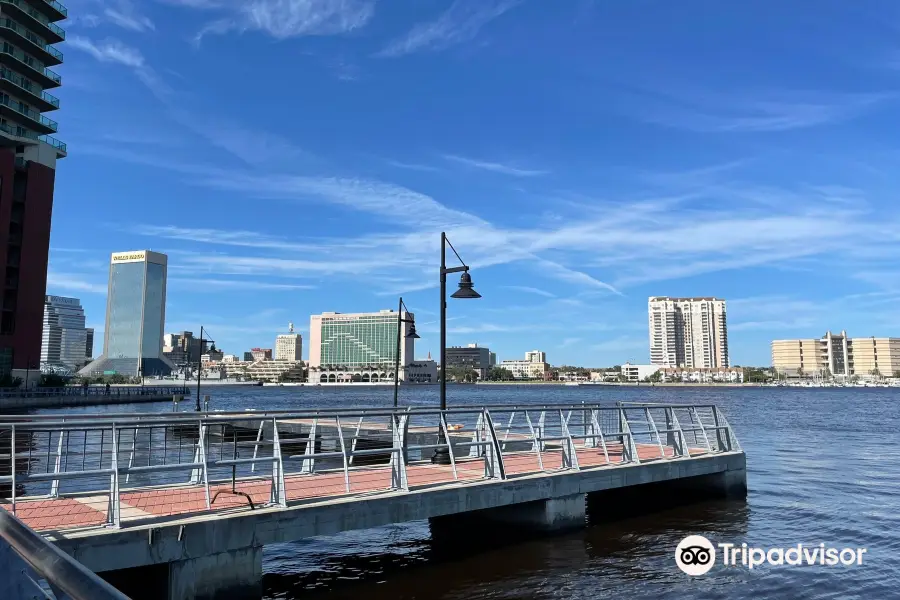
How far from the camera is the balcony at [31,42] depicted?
8181 centimetres

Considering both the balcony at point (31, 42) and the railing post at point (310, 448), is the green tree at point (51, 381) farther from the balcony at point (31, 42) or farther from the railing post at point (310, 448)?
the railing post at point (310, 448)

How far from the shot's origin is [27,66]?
8381 cm

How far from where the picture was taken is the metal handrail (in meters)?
1.98

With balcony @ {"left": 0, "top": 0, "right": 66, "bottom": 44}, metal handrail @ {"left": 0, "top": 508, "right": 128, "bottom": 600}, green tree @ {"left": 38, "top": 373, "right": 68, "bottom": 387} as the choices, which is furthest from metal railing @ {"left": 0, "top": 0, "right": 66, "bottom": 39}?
metal handrail @ {"left": 0, "top": 508, "right": 128, "bottom": 600}

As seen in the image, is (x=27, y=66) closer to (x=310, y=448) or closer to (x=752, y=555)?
(x=310, y=448)

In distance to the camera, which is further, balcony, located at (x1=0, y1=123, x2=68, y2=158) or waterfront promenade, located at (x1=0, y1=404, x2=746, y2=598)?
balcony, located at (x1=0, y1=123, x2=68, y2=158)

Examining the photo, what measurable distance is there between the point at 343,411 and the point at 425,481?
222 cm

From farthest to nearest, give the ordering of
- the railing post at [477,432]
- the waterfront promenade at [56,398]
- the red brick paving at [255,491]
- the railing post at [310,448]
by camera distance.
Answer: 1. the waterfront promenade at [56,398]
2. the railing post at [477,432]
3. the railing post at [310,448]
4. the red brick paving at [255,491]

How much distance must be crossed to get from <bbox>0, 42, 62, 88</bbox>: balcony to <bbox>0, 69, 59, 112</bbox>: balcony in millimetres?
1052

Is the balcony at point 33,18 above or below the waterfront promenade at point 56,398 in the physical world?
above

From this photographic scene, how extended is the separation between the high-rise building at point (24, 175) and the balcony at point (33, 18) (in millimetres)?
107

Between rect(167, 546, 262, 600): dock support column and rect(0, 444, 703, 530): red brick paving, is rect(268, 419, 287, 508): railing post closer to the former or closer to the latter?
rect(0, 444, 703, 530): red brick paving

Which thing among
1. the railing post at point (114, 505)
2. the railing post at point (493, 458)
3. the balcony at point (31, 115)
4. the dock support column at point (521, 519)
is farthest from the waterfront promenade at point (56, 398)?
the railing post at point (114, 505)

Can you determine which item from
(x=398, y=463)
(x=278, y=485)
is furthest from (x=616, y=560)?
(x=278, y=485)
